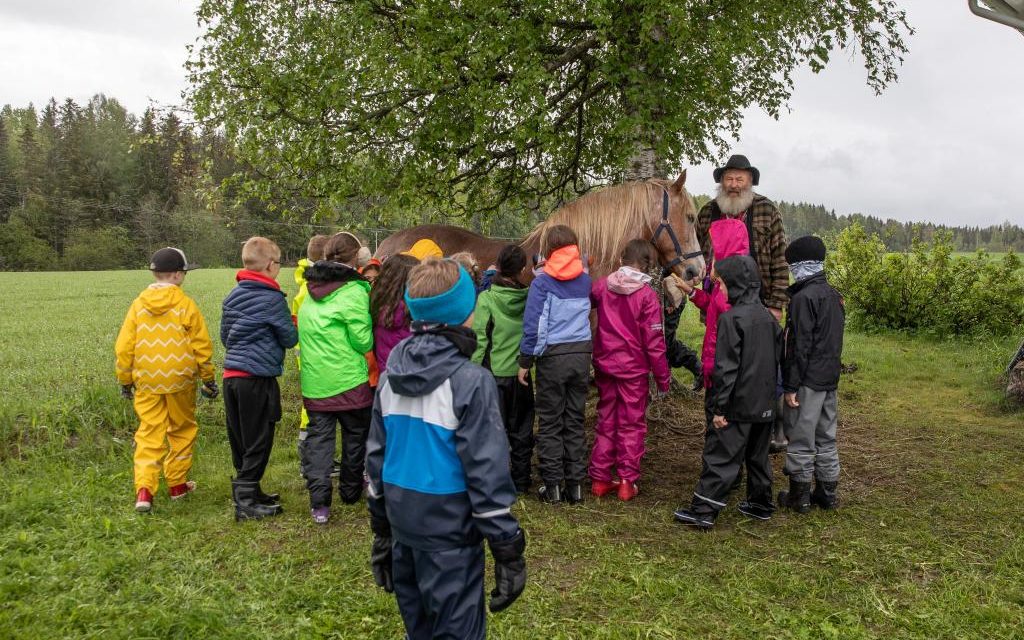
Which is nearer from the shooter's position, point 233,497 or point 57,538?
point 57,538

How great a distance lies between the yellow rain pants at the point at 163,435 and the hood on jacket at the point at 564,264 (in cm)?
310

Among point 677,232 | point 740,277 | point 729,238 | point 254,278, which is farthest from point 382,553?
point 677,232

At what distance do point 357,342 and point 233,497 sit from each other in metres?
1.61

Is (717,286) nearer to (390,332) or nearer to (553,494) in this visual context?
(553,494)

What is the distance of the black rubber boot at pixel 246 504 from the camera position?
479 centimetres

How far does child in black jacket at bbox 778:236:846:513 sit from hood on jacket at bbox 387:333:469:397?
3.25 meters

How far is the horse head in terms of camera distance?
5859mm

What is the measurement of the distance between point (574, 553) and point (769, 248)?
3172 millimetres

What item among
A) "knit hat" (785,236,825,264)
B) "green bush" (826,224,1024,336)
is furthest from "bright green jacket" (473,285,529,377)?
"green bush" (826,224,1024,336)

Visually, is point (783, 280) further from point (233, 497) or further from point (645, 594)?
point (233, 497)

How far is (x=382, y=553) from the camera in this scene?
263 cm

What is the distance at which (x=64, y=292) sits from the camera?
20.6 m

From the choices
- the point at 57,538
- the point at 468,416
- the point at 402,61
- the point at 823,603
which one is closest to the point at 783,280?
the point at 823,603

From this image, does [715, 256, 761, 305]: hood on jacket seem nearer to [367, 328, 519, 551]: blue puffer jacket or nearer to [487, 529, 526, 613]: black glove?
[367, 328, 519, 551]: blue puffer jacket
